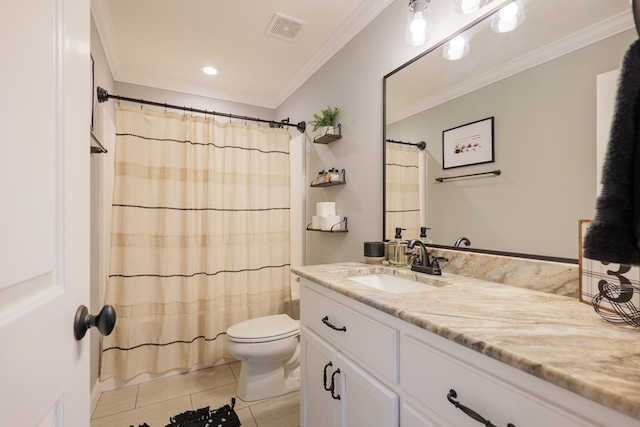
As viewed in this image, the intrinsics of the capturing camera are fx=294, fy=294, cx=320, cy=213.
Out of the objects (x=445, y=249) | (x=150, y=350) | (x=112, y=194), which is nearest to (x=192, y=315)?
(x=150, y=350)

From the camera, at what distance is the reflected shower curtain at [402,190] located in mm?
1585

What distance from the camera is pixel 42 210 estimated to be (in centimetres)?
49

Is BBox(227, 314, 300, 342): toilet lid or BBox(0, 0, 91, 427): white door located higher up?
BBox(0, 0, 91, 427): white door

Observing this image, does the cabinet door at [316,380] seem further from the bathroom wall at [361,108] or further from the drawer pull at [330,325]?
the bathroom wall at [361,108]

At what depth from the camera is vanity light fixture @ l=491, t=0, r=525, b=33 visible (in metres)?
1.13

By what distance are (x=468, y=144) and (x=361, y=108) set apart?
84cm

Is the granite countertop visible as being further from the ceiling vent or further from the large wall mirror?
the ceiling vent

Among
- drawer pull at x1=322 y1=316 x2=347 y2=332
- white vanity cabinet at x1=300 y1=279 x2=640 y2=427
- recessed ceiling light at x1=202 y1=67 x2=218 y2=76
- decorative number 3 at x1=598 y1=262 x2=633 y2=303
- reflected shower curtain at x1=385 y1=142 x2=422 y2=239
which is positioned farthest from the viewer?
recessed ceiling light at x1=202 y1=67 x2=218 y2=76

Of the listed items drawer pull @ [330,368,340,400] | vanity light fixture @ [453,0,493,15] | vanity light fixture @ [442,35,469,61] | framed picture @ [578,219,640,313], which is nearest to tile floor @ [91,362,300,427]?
drawer pull @ [330,368,340,400]

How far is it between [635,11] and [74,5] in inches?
39.1

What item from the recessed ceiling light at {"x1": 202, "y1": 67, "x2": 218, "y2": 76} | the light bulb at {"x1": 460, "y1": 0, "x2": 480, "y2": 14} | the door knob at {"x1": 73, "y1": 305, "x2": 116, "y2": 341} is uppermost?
the recessed ceiling light at {"x1": 202, "y1": 67, "x2": 218, "y2": 76}

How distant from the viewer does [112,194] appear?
2174mm

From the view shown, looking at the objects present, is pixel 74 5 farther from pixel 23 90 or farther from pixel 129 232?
pixel 129 232

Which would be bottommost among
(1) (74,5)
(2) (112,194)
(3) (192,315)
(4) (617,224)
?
(3) (192,315)
